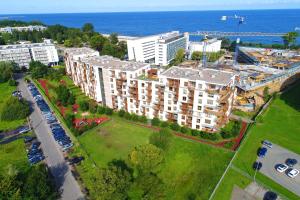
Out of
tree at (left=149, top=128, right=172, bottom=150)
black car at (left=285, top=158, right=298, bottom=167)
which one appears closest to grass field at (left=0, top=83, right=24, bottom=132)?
tree at (left=149, top=128, right=172, bottom=150)

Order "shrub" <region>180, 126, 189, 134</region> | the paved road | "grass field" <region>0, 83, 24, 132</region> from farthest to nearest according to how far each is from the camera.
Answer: "grass field" <region>0, 83, 24, 132</region>, "shrub" <region>180, 126, 189, 134</region>, the paved road

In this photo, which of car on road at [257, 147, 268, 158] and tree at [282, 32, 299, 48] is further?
tree at [282, 32, 299, 48]

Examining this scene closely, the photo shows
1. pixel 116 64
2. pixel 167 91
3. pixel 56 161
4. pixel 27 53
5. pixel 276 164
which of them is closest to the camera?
pixel 276 164

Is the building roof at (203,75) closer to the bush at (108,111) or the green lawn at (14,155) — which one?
the bush at (108,111)

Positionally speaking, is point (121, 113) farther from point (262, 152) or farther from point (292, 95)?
point (292, 95)

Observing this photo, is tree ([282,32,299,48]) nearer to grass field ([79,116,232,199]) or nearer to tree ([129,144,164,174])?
grass field ([79,116,232,199])

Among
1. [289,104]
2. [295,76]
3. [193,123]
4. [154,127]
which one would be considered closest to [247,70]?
[295,76]

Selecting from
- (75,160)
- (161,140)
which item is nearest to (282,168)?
(161,140)
